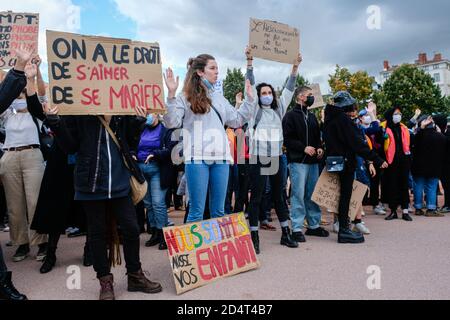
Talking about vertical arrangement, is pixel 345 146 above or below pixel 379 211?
above

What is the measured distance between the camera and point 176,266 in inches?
138

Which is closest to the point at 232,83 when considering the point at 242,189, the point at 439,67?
the point at 242,189

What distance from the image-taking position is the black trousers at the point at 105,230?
331 cm

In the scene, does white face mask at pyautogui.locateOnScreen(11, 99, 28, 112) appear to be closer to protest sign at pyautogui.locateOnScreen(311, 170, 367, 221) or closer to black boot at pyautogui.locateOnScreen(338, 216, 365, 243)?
protest sign at pyautogui.locateOnScreen(311, 170, 367, 221)

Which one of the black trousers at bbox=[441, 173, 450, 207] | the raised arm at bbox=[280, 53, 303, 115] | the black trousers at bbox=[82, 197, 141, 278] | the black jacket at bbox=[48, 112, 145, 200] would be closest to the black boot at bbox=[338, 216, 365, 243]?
the raised arm at bbox=[280, 53, 303, 115]

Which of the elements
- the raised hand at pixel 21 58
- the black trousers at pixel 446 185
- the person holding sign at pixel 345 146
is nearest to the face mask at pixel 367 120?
the person holding sign at pixel 345 146

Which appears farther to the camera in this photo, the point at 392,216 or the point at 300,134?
the point at 392,216

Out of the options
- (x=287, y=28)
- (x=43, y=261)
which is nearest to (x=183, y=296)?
(x=43, y=261)

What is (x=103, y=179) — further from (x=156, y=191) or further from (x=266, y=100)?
(x=266, y=100)

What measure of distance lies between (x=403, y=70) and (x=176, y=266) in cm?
4295

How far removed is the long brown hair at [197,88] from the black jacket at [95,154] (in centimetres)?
63

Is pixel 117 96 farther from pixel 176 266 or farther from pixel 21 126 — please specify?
pixel 21 126

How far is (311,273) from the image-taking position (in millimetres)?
3840

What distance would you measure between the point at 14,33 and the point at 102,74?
165 centimetres
